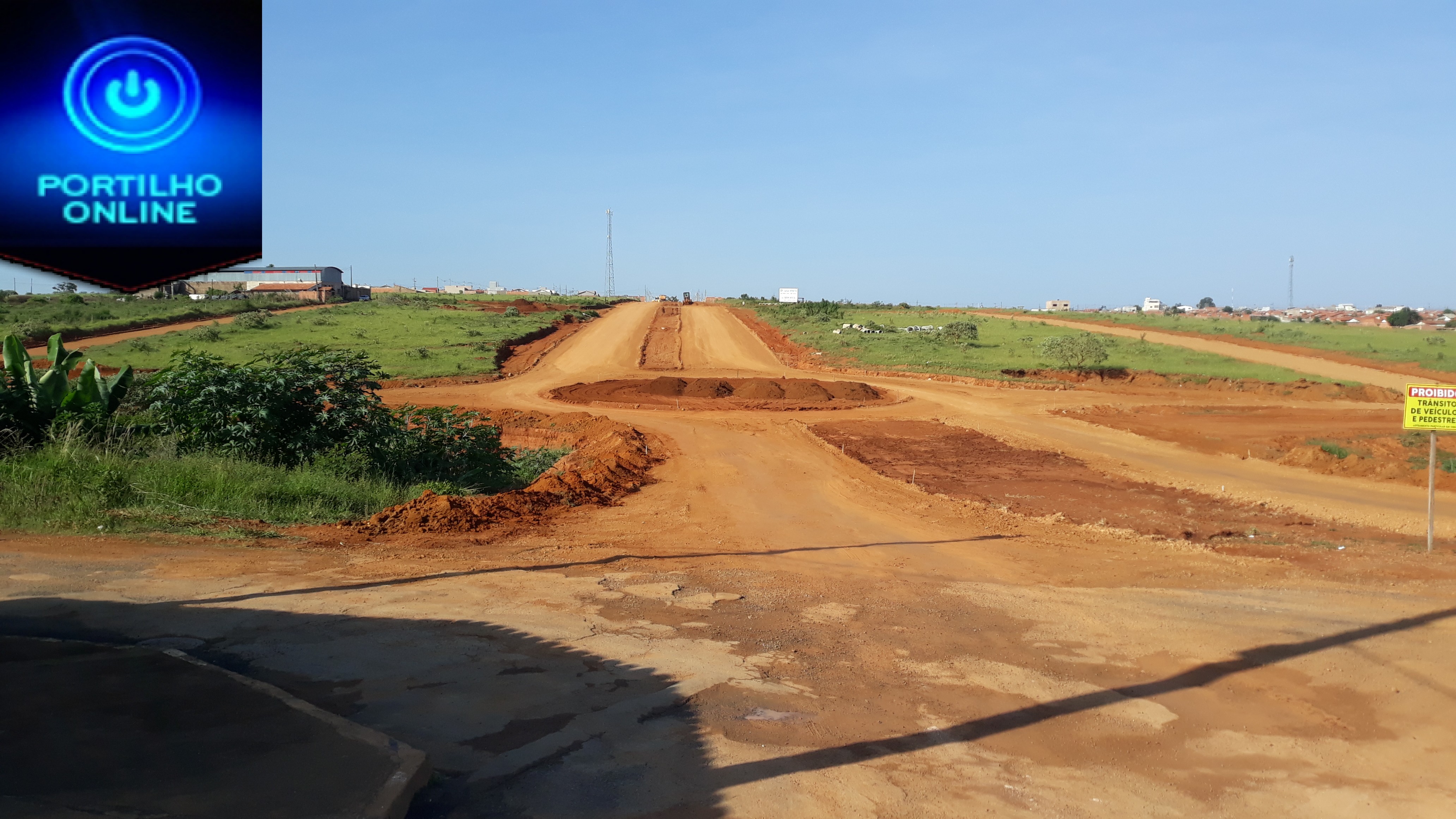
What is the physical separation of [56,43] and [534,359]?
3767 centimetres

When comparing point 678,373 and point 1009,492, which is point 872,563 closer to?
point 1009,492

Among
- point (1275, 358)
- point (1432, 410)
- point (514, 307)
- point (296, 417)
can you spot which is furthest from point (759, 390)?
point (514, 307)

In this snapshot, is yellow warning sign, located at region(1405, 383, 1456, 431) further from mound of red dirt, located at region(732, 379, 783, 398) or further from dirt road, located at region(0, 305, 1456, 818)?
mound of red dirt, located at region(732, 379, 783, 398)

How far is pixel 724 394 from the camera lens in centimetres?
3266

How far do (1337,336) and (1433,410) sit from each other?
215 feet

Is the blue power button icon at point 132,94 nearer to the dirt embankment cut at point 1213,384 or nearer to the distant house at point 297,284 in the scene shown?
the dirt embankment cut at point 1213,384

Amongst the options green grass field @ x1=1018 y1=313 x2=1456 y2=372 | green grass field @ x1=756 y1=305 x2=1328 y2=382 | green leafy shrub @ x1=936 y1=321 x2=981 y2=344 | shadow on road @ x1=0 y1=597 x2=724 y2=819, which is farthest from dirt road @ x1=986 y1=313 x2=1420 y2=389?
shadow on road @ x1=0 y1=597 x2=724 y2=819

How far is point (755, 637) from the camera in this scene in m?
8.03

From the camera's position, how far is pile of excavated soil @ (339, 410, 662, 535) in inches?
485

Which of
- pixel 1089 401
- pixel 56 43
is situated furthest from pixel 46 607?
pixel 1089 401

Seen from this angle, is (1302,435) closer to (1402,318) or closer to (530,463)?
(530,463)

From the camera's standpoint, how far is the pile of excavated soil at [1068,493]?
44.9ft

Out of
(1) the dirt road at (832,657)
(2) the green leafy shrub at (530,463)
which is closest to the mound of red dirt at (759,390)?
(2) the green leafy shrub at (530,463)

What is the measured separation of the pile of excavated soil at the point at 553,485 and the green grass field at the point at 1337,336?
41048mm
